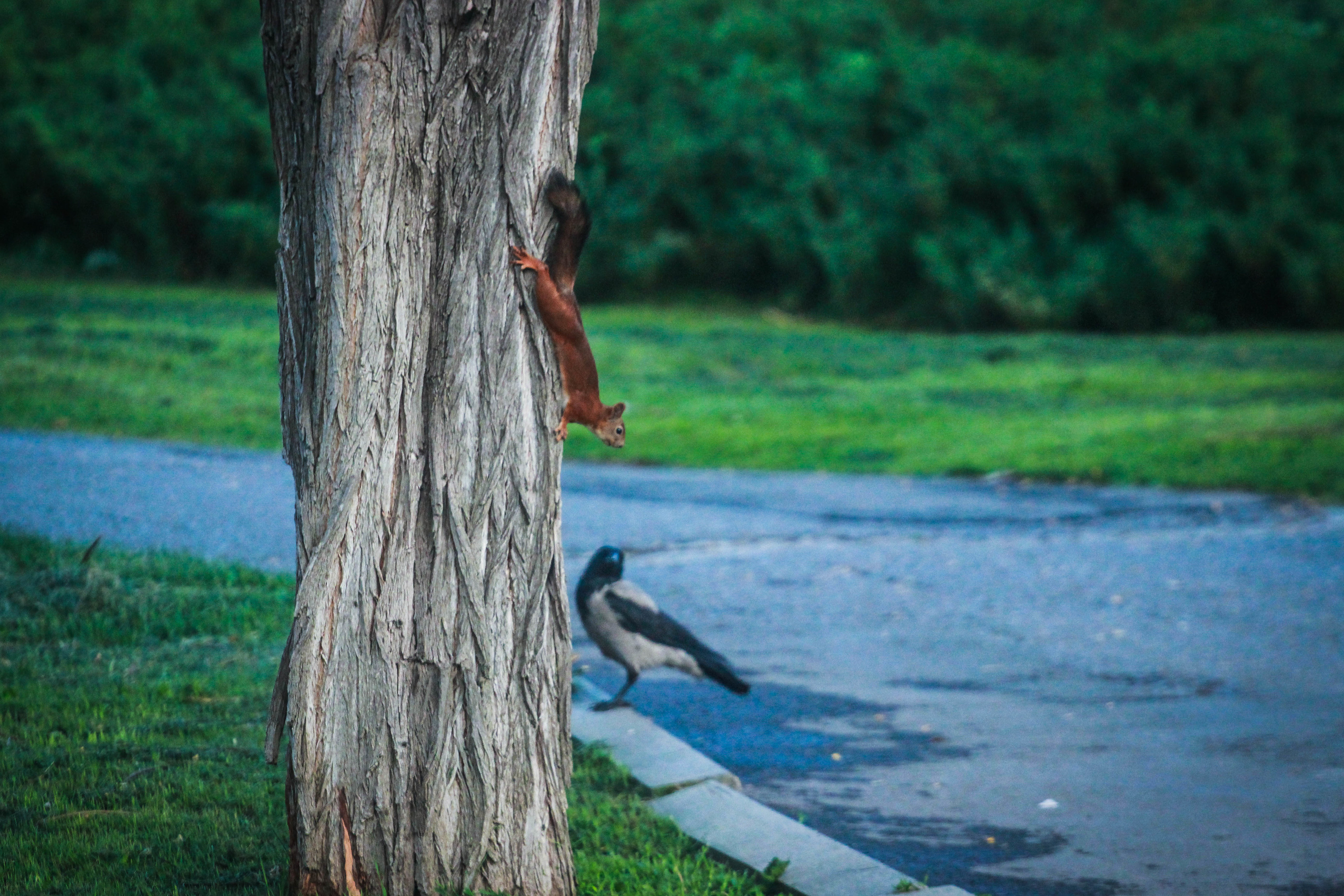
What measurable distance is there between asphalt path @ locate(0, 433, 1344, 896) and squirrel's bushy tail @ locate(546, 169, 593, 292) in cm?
227

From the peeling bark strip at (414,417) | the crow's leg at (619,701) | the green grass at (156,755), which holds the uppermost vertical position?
the peeling bark strip at (414,417)

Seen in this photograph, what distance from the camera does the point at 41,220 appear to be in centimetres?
1703

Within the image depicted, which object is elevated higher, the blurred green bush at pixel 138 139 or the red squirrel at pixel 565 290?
the blurred green bush at pixel 138 139

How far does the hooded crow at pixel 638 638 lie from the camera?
6.11 m

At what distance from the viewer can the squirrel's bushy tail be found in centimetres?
375

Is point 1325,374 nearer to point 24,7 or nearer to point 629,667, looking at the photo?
point 629,667

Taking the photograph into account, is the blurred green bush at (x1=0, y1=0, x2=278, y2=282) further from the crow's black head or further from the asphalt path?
the crow's black head

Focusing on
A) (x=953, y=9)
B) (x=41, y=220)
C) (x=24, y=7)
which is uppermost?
(x=953, y=9)

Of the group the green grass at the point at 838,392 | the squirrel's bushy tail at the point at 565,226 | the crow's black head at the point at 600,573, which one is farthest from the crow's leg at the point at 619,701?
the green grass at the point at 838,392

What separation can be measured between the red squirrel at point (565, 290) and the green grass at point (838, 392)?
29.5 ft

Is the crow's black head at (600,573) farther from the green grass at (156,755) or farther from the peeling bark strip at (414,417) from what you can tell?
the peeling bark strip at (414,417)

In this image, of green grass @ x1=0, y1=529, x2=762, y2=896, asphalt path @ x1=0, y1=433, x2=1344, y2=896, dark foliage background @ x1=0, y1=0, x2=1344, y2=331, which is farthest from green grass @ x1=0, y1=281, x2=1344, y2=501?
green grass @ x1=0, y1=529, x2=762, y2=896

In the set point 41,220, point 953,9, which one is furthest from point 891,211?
point 41,220

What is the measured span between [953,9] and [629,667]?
19960 millimetres
